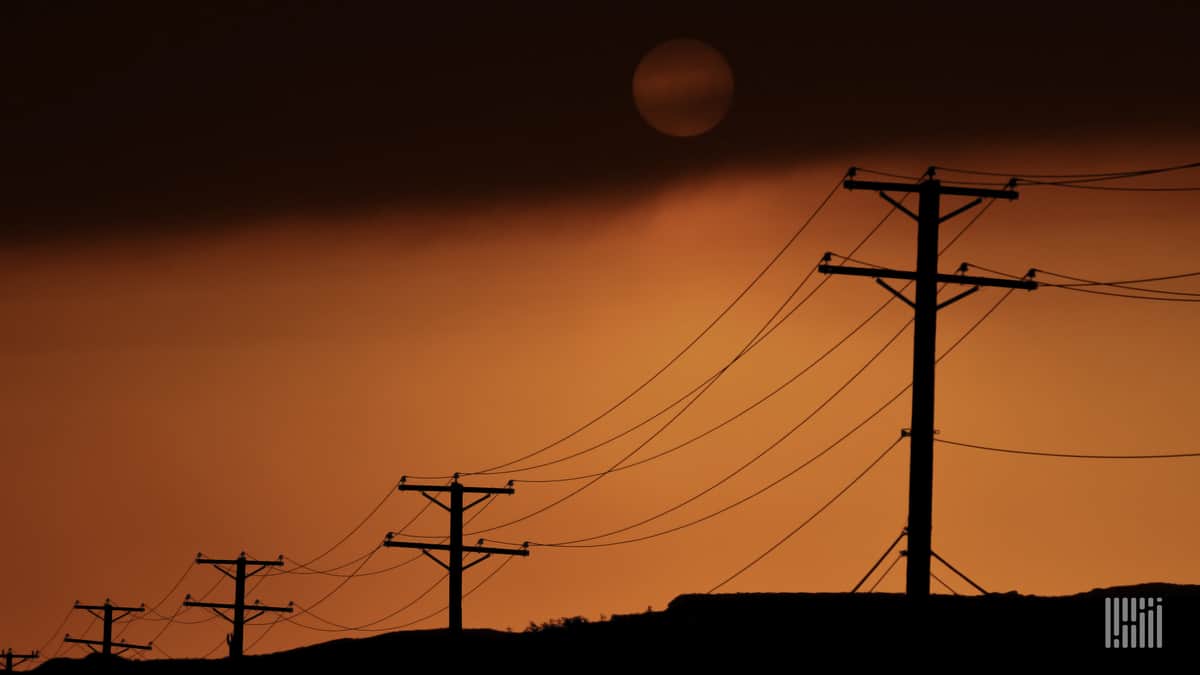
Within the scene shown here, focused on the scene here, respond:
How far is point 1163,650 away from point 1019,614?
5.87 m

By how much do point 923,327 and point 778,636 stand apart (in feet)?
31.5

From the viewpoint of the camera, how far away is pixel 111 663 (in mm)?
62531

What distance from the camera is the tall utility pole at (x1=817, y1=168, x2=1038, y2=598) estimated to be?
38.9m

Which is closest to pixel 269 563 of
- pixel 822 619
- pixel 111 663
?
pixel 111 663

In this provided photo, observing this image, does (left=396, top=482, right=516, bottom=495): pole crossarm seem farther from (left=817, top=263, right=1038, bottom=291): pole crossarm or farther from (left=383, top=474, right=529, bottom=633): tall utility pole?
(left=817, top=263, right=1038, bottom=291): pole crossarm

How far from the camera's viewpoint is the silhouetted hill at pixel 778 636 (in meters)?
41.2

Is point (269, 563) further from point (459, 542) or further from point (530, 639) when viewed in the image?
point (530, 639)

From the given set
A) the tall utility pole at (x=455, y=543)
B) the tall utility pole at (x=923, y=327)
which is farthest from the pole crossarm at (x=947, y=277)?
the tall utility pole at (x=455, y=543)

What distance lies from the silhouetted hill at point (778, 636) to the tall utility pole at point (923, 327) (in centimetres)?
131

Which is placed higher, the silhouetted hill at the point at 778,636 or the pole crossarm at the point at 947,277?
the pole crossarm at the point at 947,277

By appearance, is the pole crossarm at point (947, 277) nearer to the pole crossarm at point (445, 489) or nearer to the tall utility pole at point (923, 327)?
the tall utility pole at point (923, 327)

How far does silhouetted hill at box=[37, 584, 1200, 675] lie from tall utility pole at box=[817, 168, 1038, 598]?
131cm

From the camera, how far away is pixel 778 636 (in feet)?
149

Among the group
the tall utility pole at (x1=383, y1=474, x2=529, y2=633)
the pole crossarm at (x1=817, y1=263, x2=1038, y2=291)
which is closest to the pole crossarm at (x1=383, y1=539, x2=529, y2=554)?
the tall utility pole at (x1=383, y1=474, x2=529, y2=633)
